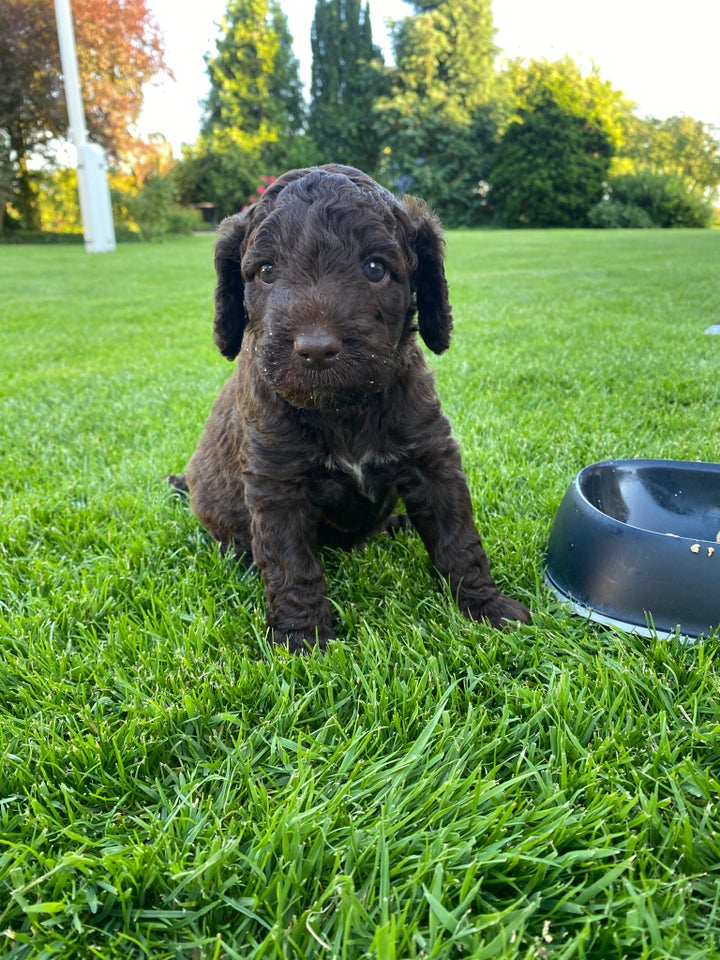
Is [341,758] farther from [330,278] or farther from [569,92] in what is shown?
[569,92]

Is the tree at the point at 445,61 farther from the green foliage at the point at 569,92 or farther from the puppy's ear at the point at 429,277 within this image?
the puppy's ear at the point at 429,277

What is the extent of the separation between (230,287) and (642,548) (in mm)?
1528

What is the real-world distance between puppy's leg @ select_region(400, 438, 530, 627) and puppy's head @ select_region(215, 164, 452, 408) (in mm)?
379

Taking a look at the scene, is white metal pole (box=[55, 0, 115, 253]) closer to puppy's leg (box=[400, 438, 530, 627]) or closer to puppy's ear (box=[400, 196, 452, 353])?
puppy's ear (box=[400, 196, 452, 353])

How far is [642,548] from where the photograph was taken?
186cm

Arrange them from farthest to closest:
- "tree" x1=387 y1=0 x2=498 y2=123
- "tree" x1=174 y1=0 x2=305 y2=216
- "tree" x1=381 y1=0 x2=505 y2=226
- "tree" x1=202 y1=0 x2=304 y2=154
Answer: "tree" x1=202 y1=0 x2=304 y2=154, "tree" x1=174 y1=0 x2=305 y2=216, "tree" x1=387 y1=0 x2=498 y2=123, "tree" x1=381 y1=0 x2=505 y2=226

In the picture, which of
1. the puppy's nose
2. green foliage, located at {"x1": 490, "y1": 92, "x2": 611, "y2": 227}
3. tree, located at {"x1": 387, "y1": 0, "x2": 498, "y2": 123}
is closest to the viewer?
the puppy's nose

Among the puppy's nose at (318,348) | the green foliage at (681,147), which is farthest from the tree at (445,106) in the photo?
the puppy's nose at (318,348)

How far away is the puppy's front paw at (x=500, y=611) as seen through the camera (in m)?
2.09

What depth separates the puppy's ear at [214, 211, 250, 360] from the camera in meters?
2.22

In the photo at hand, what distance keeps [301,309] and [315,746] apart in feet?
3.48

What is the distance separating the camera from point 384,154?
1681 inches

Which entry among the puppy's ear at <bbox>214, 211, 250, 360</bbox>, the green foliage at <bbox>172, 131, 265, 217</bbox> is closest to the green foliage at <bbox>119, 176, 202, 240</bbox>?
the green foliage at <bbox>172, 131, 265, 217</bbox>

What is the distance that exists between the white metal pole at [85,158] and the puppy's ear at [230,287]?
2035cm
